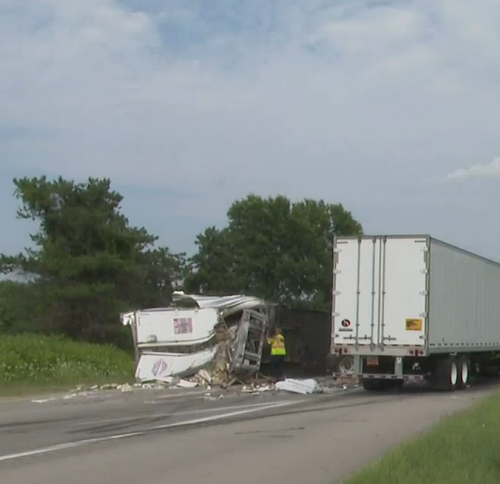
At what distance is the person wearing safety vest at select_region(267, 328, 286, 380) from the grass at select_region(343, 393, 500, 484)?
Answer: 536 inches

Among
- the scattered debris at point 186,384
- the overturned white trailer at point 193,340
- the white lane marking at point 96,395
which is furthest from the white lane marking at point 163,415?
the overturned white trailer at point 193,340

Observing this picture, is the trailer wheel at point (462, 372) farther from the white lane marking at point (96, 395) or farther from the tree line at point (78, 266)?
the tree line at point (78, 266)

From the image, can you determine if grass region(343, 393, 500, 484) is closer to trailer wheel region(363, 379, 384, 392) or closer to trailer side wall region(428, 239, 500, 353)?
trailer side wall region(428, 239, 500, 353)

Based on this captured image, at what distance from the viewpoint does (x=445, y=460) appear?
398 inches

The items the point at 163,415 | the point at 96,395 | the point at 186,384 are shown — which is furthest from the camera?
the point at 186,384

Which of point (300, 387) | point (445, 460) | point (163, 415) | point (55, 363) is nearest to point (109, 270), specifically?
point (55, 363)

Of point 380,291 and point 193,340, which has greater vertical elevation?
point 380,291

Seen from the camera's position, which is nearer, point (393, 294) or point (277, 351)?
point (393, 294)

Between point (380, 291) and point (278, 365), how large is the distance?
4.94m

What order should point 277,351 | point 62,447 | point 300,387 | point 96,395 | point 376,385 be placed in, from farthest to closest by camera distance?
point 277,351 < point 376,385 < point 300,387 < point 96,395 < point 62,447

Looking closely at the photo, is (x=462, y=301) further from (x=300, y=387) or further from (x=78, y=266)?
(x=78, y=266)

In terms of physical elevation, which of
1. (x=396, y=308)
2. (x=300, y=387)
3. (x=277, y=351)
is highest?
(x=396, y=308)

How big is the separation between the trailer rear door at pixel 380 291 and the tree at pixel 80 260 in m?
19.7

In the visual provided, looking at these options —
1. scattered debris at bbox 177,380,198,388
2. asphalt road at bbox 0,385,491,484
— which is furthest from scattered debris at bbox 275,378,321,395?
scattered debris at bbox 177,380,198,388
